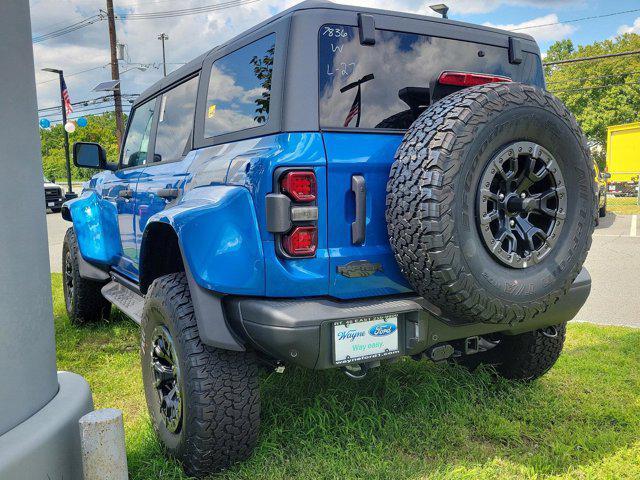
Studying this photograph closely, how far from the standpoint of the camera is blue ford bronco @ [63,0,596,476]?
2.16 meters

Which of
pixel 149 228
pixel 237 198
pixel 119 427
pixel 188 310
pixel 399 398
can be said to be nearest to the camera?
pixel 119 427

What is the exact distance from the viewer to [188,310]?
249 centimetres

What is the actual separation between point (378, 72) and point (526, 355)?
1946 mm

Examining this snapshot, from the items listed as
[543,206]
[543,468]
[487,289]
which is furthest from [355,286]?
[543,468]

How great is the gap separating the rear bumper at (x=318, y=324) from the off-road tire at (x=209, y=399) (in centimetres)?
20

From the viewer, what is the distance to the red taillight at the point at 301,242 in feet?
7.18

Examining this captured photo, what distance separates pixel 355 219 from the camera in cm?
228

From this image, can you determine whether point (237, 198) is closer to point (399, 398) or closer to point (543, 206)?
point (543, 206)

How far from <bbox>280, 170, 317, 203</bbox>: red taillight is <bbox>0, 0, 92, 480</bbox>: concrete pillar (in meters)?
1.04

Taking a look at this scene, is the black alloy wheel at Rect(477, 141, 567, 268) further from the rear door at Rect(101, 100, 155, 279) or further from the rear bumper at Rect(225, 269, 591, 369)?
the rear door at Rect(101, 100, 155, 279)

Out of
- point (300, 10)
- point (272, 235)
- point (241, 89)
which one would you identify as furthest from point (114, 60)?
point (272, 235)

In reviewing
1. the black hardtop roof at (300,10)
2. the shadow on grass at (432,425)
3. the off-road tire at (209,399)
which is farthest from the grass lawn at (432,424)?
the black hardtop roof at (300,10)

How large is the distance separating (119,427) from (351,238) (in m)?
1.17

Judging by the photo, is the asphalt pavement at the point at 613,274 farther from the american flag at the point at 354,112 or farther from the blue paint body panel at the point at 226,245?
the blue paint body panel at the point at 226,245
